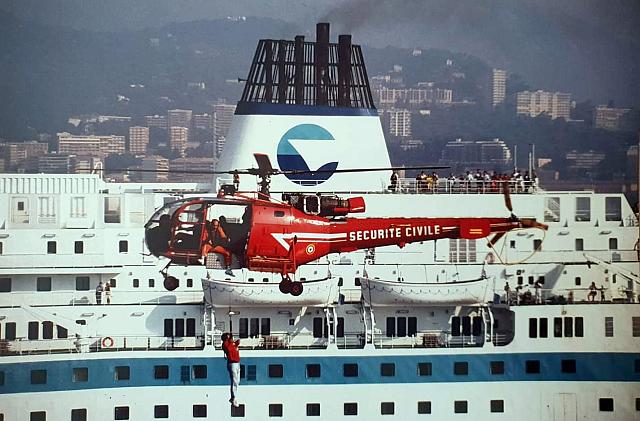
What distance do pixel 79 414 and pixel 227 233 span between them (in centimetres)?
166

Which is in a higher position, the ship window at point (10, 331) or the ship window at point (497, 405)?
the ship window at point (10, 331)

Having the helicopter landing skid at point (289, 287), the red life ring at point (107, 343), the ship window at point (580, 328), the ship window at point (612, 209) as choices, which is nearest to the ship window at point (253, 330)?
the helicopter landing skid at point (289, 287)

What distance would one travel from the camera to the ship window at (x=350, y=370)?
34.2 ft

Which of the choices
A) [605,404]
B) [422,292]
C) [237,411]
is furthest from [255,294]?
[605,404]

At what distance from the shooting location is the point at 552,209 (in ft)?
36.1

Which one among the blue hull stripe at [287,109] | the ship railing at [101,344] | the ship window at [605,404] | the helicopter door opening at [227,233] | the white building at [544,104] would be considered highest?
the white building at [544,104]

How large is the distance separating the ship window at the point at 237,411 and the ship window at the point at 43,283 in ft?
5.18

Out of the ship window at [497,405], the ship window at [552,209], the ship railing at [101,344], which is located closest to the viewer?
the ship railing at [101,344]

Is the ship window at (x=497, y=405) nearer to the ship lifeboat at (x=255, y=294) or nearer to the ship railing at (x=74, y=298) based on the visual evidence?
the ship lifeboat at (x=255, y=294)

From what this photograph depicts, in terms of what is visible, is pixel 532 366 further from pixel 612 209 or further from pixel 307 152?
pixel 307 152

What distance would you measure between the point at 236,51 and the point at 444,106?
5.48 ft

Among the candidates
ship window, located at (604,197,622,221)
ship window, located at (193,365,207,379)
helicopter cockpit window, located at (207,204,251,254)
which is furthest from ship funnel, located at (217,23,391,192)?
ship window, located at (604,197,622,221)

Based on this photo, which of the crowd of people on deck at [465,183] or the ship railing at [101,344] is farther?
the crowd of people on deck at [465,183]

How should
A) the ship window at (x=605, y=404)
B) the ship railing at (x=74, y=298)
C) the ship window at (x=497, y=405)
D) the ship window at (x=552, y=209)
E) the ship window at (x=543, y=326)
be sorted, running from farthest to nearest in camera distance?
1. the ship window at (x=552, y=209)
2. the ship window at (x=605, y=404)
3. the ship window at (x=543, y=326)
4. the ship window at (x=497, y=405)
5. the ship railing at (x=74, y=298)
